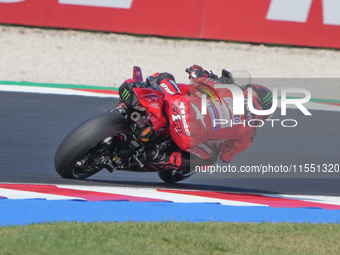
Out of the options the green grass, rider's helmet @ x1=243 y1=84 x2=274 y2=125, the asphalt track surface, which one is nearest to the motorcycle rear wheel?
the asphalt track surface

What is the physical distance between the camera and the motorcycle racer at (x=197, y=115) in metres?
4.60

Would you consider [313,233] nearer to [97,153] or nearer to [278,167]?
[97,153]

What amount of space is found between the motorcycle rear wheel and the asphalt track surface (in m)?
0.33

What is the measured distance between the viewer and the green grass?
3021mm

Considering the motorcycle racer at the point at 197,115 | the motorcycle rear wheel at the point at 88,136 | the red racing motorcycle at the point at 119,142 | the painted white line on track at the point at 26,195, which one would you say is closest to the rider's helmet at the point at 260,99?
the motorcycle racer at the point at 197,115

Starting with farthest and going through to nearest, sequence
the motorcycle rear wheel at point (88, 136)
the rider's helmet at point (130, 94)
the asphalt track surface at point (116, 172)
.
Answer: the asphalt track surface at point (116, 172) → the rider's helmet at point (130, 94) → the motorcycle rear wheel at point (88, 136)

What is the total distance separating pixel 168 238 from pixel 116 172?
240cm

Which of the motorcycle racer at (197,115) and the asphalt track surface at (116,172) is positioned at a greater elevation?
the motorcycle racer at (197,115)

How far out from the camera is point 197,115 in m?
4.62

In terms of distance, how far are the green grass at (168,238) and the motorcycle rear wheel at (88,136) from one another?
956 mm

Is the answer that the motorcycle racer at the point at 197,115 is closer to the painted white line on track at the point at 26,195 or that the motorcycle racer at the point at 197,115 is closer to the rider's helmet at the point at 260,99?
the rider's helmet at the point at 260,99

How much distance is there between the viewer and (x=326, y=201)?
5211 mm

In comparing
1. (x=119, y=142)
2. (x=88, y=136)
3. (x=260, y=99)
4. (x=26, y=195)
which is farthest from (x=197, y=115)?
(x=26, y=195)

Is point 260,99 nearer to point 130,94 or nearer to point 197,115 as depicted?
point 197,115
